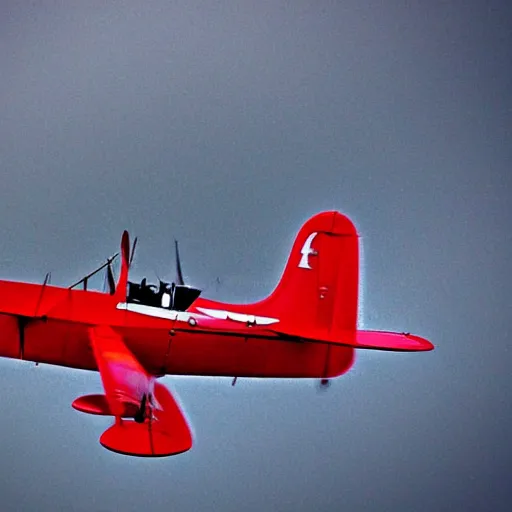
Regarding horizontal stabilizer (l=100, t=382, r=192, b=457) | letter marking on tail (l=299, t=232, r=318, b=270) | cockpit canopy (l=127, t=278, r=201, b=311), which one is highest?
letter marking on tail (l=299, t=232, r=318, b=270)

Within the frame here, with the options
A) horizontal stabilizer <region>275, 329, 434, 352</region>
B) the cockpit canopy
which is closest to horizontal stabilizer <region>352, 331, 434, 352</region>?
horizontal stabilizer <region>275, 329, 434, 352</region>

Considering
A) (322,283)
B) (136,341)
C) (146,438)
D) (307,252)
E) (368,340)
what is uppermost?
(307,252)

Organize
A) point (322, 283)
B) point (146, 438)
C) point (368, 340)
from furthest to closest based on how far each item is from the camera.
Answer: point (322, 283)
point (368, 340)
point (146, 438)

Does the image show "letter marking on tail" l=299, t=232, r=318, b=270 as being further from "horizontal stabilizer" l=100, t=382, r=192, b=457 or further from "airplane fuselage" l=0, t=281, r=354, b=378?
"horizontal stabilizer" l=100, t=382, r=192, b=457

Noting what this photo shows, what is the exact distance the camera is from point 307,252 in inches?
134

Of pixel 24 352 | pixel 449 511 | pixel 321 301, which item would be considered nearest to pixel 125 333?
pixel 24 352

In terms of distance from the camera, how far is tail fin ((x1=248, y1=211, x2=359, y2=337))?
333 centimetres

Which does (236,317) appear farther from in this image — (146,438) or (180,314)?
(146,438)

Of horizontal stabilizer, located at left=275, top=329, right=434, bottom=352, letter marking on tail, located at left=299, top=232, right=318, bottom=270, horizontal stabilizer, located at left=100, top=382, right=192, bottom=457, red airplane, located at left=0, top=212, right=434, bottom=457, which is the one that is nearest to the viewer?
horizontal stabilizer, located at left=100, top=382, right=192, bottom=457

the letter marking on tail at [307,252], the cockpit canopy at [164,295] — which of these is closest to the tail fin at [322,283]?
the letter marking on tail at [307,252]

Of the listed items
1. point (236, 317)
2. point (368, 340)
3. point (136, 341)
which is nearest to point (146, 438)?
point (136, 341)

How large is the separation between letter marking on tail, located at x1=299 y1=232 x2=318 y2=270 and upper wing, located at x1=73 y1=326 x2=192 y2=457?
0.70 meters

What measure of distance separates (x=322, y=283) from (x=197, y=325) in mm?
488

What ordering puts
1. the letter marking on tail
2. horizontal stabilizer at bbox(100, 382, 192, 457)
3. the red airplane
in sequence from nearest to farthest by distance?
horizontal stabilizer at bbox(100, 382, 192, 457), the red airplane, the letter marking on tail
